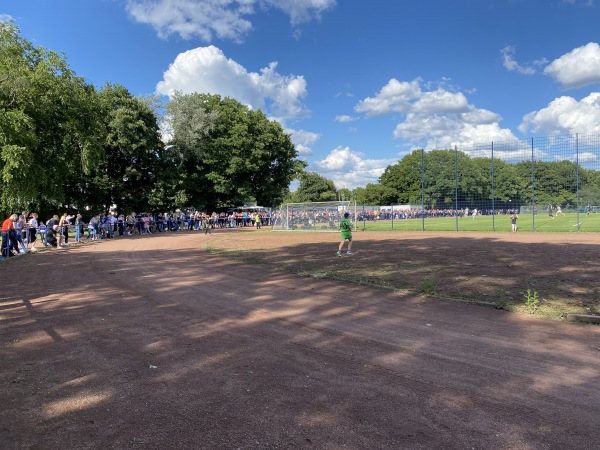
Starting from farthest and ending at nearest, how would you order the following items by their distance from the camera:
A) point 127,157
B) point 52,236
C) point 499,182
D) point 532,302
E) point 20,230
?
point 127,157 → point 499,182 → point 52,236 → point 20,230 → point 532,302

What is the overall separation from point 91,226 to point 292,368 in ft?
84.3

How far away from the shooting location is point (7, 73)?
19500 millimetres

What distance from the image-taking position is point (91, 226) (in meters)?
26.6

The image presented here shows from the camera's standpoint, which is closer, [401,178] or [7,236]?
[7,236]

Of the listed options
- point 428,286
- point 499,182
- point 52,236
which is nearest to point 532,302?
point 428,286

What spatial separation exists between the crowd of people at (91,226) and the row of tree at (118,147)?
1.37m

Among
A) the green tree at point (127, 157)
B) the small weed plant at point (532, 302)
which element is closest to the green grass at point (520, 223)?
the small weed plant at point (532, 302)

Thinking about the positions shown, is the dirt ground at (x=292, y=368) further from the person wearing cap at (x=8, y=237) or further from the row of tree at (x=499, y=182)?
the row of tree at (x=499, y=182)

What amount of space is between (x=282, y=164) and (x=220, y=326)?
4958cm

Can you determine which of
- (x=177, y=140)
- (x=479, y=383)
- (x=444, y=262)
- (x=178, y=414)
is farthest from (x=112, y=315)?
(x=177, y=140)

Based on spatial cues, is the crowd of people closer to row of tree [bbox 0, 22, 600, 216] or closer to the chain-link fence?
row of tree [bbox 0, 22, 600, 216]

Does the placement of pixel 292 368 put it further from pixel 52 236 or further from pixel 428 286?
pixel 52 236

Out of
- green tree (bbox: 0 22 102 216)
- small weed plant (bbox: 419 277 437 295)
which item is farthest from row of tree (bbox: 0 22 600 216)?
small weed plant (bbox: 419 277 437 295)

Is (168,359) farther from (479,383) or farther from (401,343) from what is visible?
(479,383)
